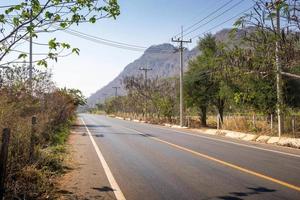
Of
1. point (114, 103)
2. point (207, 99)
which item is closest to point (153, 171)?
point (207, 99)

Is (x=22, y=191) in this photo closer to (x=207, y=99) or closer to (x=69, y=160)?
(x=69, y=160)

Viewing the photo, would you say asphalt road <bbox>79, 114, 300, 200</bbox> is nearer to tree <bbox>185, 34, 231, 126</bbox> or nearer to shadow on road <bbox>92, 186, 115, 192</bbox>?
shadow on road <bbox>92, 186, 115, 192</bbox>

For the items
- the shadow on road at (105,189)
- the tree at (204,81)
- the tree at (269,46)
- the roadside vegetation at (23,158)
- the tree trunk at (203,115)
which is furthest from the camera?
the tree trunk at (203,115)

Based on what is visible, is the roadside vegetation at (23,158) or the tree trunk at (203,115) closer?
the roadside vegetation at (23,158)

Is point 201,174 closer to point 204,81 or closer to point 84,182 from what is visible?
point 84,182

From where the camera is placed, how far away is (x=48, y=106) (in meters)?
23.8

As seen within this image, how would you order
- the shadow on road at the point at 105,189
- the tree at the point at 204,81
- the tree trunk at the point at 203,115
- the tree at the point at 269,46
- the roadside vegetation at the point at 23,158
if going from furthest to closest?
the tree trunk at the point at 203,115, the tree at the point at 204,81, the tree at the point at 269,46, the shadow on road at the point at 105,189, the roadside vegetation at the point at 23,158

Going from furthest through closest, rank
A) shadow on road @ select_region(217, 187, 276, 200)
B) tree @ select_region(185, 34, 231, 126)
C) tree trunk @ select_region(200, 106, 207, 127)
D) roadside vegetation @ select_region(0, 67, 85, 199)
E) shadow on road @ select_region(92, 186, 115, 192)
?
tree trunk @ select_region(200, 106, 207, 127) → tree @ select_region(185, 34, 231, 126) → shadow on road @ select_region(92, 186, 115, 192) → roadside vegetation @ select_region(0, 67, 85, 199) → shadow on road @ select_region(217, 187, 276, 200)

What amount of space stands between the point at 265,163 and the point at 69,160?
20.1 feet

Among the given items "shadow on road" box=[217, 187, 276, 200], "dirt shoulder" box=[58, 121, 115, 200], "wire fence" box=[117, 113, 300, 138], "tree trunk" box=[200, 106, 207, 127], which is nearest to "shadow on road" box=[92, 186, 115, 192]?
"dirt shoulder" box=[58, 121, 115, 200]

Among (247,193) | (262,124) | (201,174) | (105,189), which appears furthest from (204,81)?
(247,193)

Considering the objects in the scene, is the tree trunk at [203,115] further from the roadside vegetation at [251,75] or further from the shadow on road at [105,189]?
the shadow on road at [105,189]

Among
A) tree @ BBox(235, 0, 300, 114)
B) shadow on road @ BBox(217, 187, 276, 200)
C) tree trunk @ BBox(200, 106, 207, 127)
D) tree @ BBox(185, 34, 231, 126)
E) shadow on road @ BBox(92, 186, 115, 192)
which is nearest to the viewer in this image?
shadow on road @ BBox(217, 187, 276, 200)

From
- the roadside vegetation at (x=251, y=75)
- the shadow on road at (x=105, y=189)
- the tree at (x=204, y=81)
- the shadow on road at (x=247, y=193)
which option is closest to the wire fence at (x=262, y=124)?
the roadside vegetation at (x=251, y=75)
